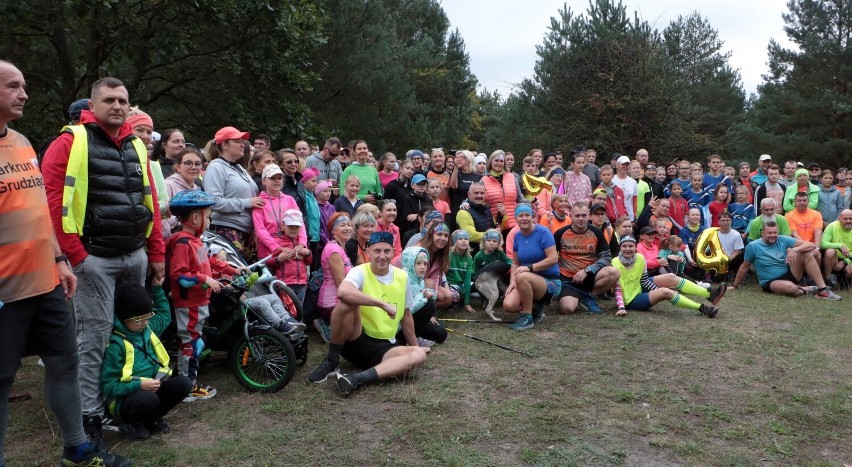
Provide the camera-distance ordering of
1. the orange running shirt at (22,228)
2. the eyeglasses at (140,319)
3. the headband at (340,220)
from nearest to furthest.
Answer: the orange running shirt at (22,228) < the eyeglasses at (140,319) < the headband at (340,220)

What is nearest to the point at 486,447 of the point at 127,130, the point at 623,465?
the point at 623,465

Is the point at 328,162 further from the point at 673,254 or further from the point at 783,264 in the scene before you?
the point at 783,264

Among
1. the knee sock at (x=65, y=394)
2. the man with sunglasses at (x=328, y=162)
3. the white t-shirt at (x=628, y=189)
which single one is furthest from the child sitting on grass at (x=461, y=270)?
the knee sock at (x=65, y=394)

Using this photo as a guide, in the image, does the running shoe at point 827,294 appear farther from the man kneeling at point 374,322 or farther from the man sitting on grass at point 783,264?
the man kneeling at point 374,322

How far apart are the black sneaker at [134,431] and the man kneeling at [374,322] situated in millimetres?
1262

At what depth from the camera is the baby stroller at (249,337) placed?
451 cm

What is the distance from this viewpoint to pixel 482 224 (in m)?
8.04

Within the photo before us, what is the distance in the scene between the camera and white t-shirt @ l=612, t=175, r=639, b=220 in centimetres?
971

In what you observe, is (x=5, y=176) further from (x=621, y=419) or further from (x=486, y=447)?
(x=621, y=419)

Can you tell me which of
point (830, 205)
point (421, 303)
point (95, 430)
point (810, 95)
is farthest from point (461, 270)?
point (810, 95)

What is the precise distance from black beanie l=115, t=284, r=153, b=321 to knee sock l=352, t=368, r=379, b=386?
1.53 meters

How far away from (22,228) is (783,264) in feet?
Result: 30.5

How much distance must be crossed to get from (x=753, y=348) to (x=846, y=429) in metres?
1.87

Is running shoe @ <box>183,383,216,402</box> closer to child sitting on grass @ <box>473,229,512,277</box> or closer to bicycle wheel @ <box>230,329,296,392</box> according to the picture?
bicycle wheel @ <box>230,329,296,392</box>
